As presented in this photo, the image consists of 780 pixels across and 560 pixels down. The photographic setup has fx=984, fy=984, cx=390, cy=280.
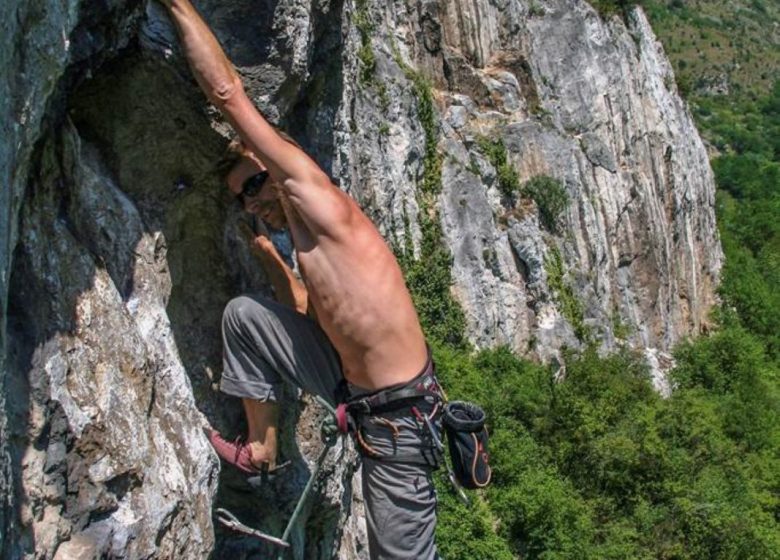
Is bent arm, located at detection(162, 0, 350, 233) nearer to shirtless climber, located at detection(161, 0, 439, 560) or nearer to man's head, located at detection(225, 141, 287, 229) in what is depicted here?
shirtless climber, located at detection(161, 0, 439, 560)

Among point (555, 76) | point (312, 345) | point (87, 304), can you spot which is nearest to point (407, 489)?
point (312, 345)

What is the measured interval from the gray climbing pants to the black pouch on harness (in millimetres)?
181

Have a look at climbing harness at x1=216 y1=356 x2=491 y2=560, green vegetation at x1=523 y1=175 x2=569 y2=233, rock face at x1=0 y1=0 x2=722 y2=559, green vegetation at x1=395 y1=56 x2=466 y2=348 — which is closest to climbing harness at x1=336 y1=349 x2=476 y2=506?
climbing harness at x1=216 y1=356 x2=491 y2=560

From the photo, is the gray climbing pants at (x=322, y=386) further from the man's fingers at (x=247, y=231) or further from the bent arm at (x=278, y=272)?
the man's fingers at (x=247, y=231)

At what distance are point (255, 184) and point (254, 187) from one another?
0.06ft

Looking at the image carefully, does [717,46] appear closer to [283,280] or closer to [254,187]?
[283,280]

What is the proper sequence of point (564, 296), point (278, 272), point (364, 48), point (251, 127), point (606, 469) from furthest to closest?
point (564, 296) < point (606, 469) < point (364, 48) < point (278, 272) < point (251, 127)

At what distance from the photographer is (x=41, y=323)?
3.61 metres

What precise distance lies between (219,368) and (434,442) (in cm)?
132

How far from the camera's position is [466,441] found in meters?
5.10

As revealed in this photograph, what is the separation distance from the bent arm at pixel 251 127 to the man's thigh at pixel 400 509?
1.37 meters

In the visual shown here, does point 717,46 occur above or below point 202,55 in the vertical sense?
below

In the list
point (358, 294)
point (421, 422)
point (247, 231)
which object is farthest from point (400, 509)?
point (247, 231)

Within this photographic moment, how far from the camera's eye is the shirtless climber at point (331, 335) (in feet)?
14.6
